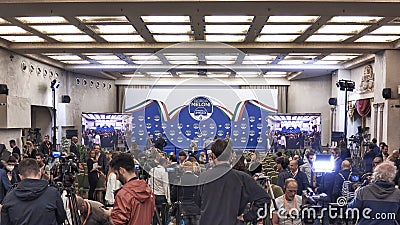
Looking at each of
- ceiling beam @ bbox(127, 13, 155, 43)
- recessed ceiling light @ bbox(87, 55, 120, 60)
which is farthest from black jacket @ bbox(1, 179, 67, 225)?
recessed ceiling light @ bbox(87, 55, 120, 60)

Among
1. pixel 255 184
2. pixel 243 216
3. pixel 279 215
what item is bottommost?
pixel 279 215

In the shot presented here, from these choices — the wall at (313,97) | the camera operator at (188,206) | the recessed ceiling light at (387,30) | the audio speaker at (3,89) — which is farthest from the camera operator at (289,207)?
the wall at (313,97)

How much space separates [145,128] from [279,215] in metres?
1.92

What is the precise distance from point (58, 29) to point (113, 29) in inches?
55.4

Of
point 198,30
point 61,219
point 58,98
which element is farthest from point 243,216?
point 58,98

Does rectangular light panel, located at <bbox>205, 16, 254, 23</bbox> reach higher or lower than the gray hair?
higher

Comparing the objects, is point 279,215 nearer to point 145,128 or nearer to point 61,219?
point 145,128

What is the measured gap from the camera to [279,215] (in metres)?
4.95

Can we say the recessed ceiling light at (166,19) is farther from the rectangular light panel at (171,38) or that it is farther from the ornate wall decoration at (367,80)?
the ornate wall decoration at (367,80)

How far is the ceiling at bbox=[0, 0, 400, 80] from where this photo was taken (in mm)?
9258

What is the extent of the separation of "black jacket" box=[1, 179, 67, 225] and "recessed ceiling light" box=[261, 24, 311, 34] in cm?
931

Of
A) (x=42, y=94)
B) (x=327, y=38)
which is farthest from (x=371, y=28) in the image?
(x=42, y=94)

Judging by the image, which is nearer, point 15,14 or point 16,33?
point 15,14

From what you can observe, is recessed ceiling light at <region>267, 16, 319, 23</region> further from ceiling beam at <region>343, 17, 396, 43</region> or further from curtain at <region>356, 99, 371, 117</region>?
curtain at <region>356, 99, 371, 117</region>
